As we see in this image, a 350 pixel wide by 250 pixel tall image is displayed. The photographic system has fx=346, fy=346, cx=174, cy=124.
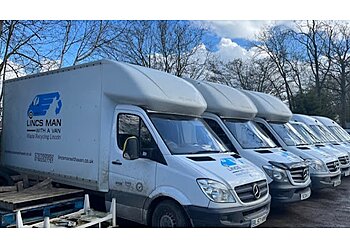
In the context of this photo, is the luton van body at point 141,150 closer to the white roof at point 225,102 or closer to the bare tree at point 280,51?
the white roof at point 225,102

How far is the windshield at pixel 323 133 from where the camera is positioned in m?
11.8

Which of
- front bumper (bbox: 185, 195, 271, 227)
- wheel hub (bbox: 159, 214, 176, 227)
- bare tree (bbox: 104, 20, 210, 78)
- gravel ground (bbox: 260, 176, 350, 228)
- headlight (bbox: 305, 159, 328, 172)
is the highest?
bare tree (bbox: 104, 20, 210, 78)

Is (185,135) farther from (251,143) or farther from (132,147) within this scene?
(251,143)

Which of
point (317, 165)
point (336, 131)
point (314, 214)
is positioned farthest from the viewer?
point (336, 131)

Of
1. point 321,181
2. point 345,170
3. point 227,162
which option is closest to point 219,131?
point 227,162

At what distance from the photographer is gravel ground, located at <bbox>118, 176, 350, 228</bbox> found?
6117 mm

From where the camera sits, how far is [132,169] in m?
5.10

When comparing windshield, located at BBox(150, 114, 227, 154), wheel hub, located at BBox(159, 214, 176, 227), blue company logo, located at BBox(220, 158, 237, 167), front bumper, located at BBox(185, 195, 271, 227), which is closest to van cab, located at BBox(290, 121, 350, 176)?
windshield, located at BBox(150, 114, 227, 154)

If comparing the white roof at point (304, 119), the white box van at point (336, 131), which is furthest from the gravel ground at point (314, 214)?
the white box van at point (336, 131)

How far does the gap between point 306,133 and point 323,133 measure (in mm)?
1960

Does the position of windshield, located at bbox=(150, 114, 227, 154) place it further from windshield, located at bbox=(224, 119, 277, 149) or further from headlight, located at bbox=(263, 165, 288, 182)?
windshield, located at bbox=(224, 119, 277, 149)

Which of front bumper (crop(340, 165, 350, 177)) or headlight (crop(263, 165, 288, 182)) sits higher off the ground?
headlight (crop(263, 165, 288, 182))

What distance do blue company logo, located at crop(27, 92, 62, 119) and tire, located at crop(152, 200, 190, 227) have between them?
9.28ft

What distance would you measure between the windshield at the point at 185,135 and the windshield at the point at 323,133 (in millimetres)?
7355
